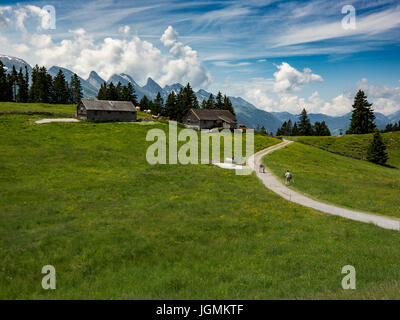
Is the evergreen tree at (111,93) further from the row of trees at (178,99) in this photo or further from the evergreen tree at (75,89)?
the evergreen tree at (75,89)

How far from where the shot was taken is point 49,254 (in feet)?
49.7

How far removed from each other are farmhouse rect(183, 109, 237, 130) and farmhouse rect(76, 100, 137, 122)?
22.1 metres

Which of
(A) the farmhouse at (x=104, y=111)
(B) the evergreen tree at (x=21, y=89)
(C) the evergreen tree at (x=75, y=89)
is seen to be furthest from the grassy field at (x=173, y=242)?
(C) the evergreen tree at (x=75, y=89)

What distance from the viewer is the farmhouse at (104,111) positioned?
74.8m

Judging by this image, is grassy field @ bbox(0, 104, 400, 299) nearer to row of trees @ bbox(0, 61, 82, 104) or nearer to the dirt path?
the dirt path

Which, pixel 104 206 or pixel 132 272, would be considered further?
pixel 104 206

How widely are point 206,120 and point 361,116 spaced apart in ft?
207

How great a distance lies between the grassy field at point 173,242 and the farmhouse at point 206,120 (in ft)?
203

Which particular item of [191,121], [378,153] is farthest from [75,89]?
[378,153]

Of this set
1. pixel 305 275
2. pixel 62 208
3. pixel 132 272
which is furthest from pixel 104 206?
pixel 305 275

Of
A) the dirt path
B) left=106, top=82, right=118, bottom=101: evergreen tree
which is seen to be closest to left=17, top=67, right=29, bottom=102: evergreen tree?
left=106, top=82, right=118, bottom=101: evergreen tree

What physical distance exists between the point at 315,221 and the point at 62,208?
2185 centimetres

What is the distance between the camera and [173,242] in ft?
56.8
